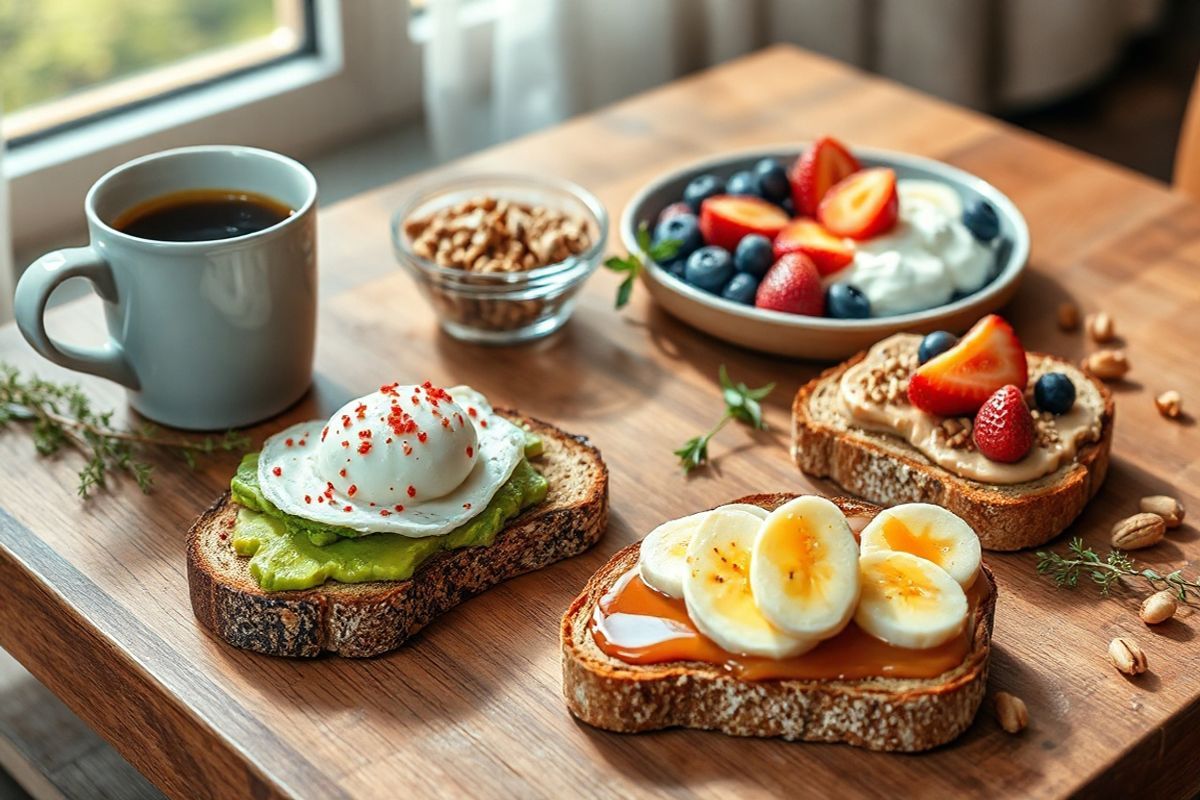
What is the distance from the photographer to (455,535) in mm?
1441

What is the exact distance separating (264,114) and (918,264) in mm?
1919

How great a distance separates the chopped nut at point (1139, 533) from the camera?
1.53 m

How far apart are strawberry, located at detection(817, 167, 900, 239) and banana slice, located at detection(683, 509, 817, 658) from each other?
0.72 m

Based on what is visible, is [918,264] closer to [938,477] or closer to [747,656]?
[938,477]

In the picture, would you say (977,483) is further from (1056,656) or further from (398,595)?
(398,595)

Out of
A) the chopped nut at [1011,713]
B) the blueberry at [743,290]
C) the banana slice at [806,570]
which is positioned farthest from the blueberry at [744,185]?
the chopped nut at [1011,713]

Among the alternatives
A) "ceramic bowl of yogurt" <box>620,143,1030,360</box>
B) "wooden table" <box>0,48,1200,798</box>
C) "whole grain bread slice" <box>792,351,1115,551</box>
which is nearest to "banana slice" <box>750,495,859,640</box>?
"wooden table" <box>0,48,1200,798</box>

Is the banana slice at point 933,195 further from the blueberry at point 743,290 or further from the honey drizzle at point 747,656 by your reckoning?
the honey drizzle at point 747,656

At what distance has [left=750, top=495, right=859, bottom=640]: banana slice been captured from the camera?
1248mm

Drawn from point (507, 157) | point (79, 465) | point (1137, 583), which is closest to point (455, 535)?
point (79, 465)

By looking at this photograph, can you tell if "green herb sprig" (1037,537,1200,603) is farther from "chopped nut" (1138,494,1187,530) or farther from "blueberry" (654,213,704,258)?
"blueberry" (654,213,704,258)

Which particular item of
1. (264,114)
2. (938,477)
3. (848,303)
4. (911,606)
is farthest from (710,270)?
(264,114)

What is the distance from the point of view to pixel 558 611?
1459 millimetres

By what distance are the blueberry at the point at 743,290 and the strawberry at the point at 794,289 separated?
0.6 inches
